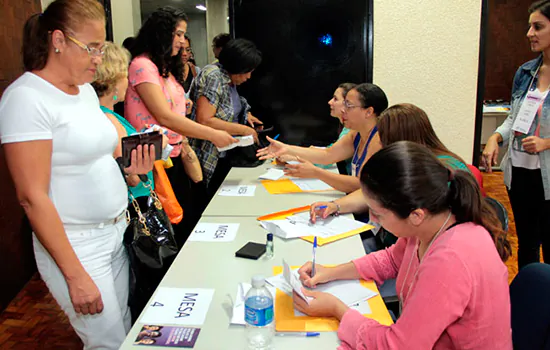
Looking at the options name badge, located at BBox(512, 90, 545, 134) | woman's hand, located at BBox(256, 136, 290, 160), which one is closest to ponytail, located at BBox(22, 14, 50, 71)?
woman's hand, located at BBox(256, 136, 290, 160)

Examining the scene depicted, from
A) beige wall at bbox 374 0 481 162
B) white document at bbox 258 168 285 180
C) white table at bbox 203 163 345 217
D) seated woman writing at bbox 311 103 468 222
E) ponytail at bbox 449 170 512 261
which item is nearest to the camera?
ponytail at bbox 449 170 512 261

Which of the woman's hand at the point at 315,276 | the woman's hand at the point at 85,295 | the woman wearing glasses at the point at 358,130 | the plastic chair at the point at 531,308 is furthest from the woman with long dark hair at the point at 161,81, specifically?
the plastic chair at the point at 531,308

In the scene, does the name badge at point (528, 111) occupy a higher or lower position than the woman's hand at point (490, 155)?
higher

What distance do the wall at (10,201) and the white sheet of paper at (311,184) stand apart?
5.91 ft

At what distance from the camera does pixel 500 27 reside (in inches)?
237

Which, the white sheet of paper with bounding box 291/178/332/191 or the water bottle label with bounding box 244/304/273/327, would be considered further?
the white sheet of paper with bounding box 291/178/332/191

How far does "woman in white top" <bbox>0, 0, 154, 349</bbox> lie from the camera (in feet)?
3.90

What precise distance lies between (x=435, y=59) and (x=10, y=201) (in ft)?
10.8

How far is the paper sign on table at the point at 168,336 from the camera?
1.12 meters

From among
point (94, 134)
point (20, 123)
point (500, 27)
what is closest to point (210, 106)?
point (94, 134)

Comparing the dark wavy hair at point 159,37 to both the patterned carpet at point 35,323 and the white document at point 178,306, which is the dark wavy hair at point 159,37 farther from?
the patterned carpet at point 35,323

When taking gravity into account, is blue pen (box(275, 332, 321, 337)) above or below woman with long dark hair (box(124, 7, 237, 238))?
below

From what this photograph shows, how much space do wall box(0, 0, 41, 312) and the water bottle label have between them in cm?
227

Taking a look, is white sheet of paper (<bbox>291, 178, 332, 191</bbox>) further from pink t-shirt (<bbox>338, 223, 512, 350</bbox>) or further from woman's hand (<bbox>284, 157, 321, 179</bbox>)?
pink t-shirt (<bbox>338, 223, 512, 350</bbox>)
